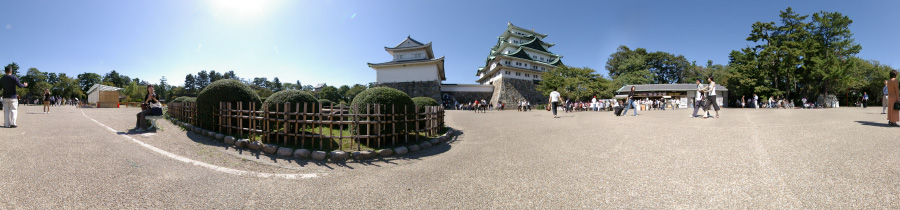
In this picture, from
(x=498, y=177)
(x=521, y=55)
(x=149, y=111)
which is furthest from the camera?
(x=521, y=55)

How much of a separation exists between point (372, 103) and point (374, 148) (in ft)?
3.41

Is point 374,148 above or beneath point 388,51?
beneath

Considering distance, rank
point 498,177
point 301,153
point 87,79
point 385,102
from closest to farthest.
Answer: point 498,177 < point 301,153 < point 385,102 < point 87,79

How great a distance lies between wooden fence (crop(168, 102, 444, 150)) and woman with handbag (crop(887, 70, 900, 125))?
9753 mm

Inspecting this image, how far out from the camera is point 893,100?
246 inches

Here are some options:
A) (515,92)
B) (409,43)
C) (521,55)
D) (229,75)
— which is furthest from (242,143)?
(229,75)

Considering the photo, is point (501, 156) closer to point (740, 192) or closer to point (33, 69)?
point (740, 192)

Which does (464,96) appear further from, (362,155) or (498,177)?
(498,177)

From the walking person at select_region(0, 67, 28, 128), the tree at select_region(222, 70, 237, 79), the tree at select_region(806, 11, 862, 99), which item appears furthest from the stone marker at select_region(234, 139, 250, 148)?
the tree at select_region(222, 70, 237, 79)

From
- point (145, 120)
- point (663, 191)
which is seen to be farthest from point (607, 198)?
point (145, 120)

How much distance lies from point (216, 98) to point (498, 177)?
6641mm

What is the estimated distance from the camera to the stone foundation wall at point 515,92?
35.1 meters

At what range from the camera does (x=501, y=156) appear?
437 centimetres

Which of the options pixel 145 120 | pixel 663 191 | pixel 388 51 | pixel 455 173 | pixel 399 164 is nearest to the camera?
pixel 663 191
